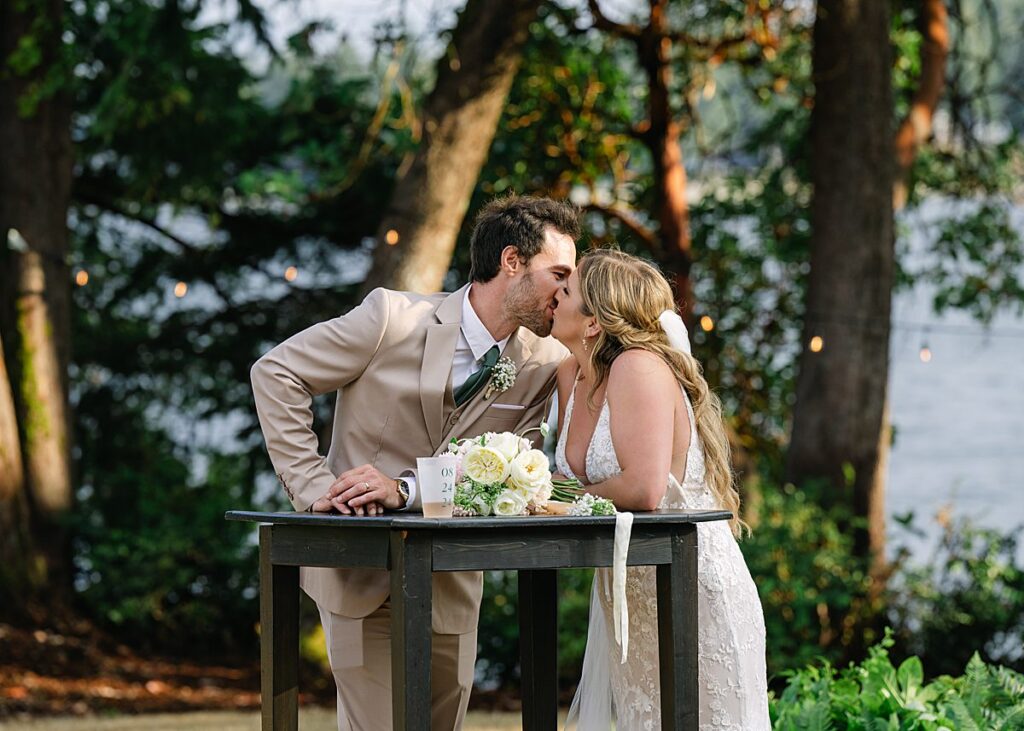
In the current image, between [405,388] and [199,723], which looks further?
[199,723]

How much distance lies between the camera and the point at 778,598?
23.6ft

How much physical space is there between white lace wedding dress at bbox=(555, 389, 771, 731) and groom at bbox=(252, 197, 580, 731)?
10.1 inches

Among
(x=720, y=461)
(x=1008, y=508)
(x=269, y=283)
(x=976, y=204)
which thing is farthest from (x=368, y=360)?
(x=1008, y=508)

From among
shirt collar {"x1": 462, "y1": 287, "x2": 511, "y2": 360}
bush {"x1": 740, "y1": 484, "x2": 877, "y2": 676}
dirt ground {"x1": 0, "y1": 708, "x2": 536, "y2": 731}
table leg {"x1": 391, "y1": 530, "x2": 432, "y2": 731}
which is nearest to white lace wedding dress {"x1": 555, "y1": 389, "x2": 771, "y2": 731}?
shirt collar {"x1": 462, "y1": 287, "x2": 511, "y2": 360}

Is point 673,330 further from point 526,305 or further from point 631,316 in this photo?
point 526,305

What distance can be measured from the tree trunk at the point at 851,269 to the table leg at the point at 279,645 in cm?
486

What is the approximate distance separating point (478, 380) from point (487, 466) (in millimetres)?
602

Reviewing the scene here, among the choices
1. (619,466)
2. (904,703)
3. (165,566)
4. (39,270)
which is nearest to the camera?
(619,466)

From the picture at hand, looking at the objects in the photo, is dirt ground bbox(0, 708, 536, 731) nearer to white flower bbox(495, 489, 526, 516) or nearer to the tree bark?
white flower bbox(495, 489, 526, 516)

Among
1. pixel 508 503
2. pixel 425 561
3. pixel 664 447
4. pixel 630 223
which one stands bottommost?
pixel 425 561

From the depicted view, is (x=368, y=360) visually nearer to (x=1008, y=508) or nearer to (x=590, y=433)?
(x=590, y=433)

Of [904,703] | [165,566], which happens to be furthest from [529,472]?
[165,566]

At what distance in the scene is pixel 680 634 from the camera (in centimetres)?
323

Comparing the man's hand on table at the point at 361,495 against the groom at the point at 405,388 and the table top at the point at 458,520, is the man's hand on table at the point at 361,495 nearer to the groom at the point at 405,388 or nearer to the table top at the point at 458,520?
the table top at the point at 458,520
